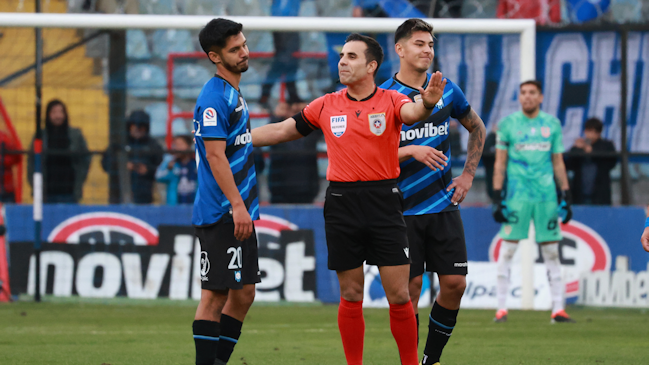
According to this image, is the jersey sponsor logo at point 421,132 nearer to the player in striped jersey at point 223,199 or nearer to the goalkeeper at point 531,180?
the player in striped jersey at point 223,199

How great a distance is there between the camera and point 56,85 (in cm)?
1149

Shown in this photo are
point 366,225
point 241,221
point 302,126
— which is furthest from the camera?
point 302,126

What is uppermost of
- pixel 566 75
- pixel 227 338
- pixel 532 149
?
pixel 566 75

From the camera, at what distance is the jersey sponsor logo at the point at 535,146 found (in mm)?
8914

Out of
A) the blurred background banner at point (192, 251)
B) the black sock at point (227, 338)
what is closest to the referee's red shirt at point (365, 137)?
the black sock at point (227, 338)

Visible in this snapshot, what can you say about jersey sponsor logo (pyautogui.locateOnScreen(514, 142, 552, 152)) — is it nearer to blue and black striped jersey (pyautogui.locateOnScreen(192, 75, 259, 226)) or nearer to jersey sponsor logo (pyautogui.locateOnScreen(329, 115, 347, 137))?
jersey sponsor logo (pyautogui.locateOnScreen(329, 115, 347, 137))

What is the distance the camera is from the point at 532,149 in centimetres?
895

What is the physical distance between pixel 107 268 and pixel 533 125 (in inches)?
196

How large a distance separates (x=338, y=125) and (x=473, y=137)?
3.65 ft

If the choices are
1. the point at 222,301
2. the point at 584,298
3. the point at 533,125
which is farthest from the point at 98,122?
the point at 222,301

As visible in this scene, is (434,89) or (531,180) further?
(531,180)

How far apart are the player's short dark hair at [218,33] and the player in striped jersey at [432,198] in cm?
117

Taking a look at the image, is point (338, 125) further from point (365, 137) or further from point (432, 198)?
point (432, 198)

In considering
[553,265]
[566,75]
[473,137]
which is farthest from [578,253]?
[473,137]
